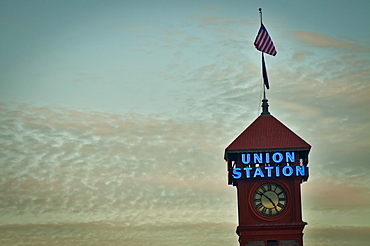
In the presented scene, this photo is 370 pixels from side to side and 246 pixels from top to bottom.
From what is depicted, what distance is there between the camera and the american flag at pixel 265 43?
3920 inches

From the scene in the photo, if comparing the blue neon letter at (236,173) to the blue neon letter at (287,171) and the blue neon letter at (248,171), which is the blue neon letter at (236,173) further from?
Answer: the blue neon letter at (287,171)

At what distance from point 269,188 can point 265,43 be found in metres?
12.5

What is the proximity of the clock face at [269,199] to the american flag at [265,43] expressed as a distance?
37.8ft

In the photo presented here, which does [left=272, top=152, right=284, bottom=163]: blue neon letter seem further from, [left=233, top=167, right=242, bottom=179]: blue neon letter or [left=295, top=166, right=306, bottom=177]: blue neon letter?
[left=233, top=167, right=242, bottom=179]: blue neon letter

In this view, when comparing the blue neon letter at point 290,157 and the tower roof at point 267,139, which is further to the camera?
the tower roof at point 267,139

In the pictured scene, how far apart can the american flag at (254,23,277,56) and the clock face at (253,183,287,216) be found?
37.8 feet

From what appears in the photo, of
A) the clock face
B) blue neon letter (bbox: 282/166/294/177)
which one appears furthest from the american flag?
the clock face

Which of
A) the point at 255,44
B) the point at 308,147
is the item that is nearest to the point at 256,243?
the point at 308,147

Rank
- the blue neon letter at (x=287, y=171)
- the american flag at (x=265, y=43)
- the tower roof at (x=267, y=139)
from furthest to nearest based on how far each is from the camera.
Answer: the american flag at (x=265, y=43) → the tower roof at (x=267, y=139) → the blue neon letter at (x=287, y=171)

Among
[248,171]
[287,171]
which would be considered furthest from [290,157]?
[248,171]

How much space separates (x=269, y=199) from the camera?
96.8 metres

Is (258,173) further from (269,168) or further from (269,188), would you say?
(269,188)

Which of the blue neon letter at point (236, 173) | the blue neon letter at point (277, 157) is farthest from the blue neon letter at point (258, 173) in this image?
the blue neon letter at point (277, 157)

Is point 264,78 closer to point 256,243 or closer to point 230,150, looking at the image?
point 230,150
